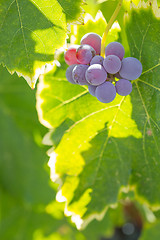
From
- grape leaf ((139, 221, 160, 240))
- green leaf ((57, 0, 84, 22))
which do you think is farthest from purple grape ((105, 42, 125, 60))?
grape leaf ((139, 221, 160, 240))

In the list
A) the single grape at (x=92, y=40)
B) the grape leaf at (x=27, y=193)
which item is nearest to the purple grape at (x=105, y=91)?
the single grape at (x=92, y=40)

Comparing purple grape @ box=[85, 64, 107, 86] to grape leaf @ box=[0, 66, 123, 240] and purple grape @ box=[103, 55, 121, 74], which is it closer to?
purple grape @ box=[103, 55, 121, 74]

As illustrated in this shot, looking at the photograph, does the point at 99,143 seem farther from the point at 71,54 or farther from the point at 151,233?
the point at 151,233

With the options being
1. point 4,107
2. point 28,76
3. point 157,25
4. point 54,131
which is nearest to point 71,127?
point 54,131

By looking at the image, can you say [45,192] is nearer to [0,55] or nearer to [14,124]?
[14,124]

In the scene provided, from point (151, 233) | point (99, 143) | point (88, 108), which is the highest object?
point (88, 108)

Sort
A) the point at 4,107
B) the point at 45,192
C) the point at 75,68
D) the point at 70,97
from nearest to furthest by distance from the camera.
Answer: the point at 75,68 < the point at 70,97 < the point at 4,107 < the point at 45,192

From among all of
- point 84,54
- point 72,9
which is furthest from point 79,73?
point 72,9

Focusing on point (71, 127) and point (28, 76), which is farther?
point (71, 127)
